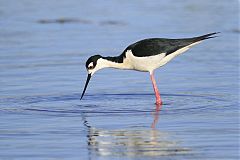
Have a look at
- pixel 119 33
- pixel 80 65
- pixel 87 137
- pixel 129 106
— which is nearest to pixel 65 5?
pixel 119 33

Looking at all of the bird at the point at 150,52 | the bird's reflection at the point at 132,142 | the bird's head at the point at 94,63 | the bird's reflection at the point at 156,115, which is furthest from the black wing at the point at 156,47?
the bird's reflection at the point at 132,142

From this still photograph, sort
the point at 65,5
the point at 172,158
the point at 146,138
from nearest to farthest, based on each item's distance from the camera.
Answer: the point at 172,158
the point at 146,138
the point at 65,5

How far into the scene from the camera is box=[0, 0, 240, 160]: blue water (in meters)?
8.23

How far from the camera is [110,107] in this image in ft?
33.9

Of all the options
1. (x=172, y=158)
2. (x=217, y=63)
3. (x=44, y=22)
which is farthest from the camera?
(x=44, y=22)

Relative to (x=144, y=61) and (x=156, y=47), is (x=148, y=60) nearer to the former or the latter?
(x=144, y=61)

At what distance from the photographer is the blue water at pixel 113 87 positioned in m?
8.23

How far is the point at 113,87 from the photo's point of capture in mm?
11516

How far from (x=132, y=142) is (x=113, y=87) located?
3213mm

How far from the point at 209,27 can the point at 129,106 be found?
6263mm

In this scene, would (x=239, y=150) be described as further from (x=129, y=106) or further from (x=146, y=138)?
(x=129, y=106)

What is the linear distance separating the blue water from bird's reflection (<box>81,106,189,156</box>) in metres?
0.01

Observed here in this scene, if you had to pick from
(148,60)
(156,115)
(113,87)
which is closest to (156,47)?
(148,60)

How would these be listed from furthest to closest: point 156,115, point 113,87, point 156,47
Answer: point 113,87, point 156,47, point 156,115
